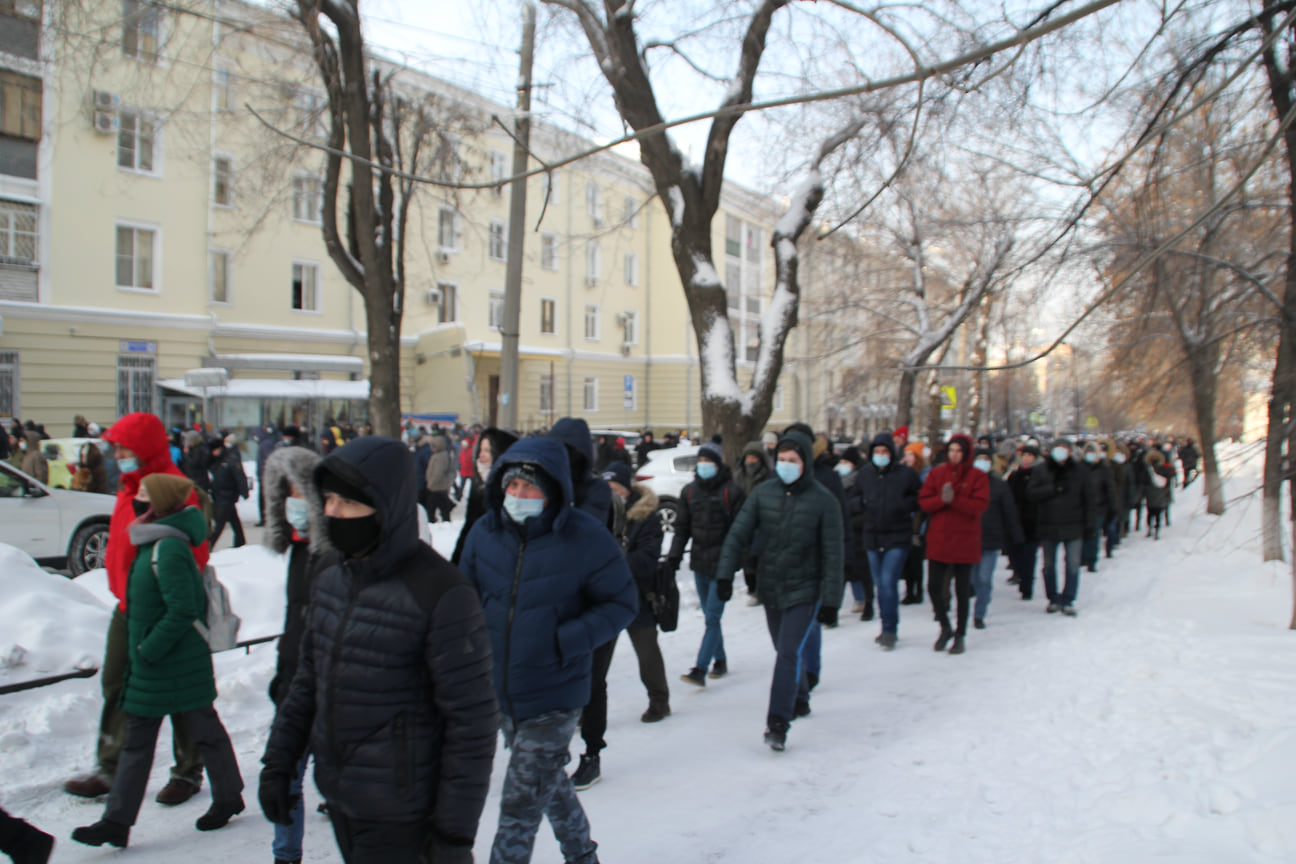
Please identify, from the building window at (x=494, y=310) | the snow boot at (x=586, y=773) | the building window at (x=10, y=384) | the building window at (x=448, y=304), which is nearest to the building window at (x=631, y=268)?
the building window at (x=494, y=310)

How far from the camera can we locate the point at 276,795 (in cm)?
260

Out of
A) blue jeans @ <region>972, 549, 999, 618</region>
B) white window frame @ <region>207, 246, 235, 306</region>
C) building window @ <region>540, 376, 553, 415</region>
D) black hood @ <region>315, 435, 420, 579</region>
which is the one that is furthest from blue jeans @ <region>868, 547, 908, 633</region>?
building window @ <region>540, 376, 553, 415</region>

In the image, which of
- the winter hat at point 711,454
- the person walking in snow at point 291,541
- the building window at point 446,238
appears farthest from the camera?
the building window at point 446,238

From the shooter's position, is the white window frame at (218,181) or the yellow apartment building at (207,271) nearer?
the yellow apartment building at (207,271)

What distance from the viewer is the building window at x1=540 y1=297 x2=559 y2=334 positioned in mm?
38875

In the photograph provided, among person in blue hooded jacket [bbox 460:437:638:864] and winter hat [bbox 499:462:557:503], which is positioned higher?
winter hat [bbox 499:462:557:503]

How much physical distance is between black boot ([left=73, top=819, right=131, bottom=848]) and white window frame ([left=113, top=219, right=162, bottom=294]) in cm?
2482

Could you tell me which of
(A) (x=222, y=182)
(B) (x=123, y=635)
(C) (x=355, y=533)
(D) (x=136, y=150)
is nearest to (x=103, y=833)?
(B) (x=123, y=635)

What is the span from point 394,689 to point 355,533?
1.47 feet

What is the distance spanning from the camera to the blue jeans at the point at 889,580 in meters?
8.04

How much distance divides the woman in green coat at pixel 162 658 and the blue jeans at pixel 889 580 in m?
5.59

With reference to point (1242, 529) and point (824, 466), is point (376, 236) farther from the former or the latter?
point (1242, 529)

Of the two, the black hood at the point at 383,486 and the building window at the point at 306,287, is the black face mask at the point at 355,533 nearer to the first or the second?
the black hood at the point at 383,486

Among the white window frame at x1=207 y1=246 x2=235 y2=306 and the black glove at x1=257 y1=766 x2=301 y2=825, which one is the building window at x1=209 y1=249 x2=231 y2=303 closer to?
the white window frame at x1=207 y1=246 x2=235 y2=306
